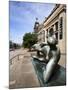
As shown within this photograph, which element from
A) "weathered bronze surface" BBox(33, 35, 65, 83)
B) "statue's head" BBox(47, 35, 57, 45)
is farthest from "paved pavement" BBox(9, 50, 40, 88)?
"statue's head" BBox(47, 35, 57, 45)

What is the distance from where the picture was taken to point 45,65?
230 cm

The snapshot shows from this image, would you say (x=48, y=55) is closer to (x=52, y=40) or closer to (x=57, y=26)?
(x=52, y=40)

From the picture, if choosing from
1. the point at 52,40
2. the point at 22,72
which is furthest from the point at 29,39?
the point at 22,72

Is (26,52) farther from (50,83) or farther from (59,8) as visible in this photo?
(59,8)

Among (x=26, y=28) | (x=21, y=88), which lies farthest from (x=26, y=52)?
(x=21, y=88)

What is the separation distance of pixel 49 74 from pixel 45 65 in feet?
0.39

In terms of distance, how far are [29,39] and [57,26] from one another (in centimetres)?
40

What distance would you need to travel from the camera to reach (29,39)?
2.25 m

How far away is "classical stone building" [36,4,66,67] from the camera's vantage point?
91.6 inches

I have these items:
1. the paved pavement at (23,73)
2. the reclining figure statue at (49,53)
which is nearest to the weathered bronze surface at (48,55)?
the reclining figure statue at (49,53)

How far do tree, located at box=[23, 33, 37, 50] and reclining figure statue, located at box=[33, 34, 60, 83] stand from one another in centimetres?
6

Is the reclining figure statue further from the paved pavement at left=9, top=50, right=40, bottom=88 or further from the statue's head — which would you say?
the paved pavement at left=9, top=50, right=40, bottom=88

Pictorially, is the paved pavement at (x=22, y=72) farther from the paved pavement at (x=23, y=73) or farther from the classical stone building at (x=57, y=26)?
the classical stone building at (x=57, y=26)

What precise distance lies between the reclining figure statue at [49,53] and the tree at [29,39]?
6 centimetres
